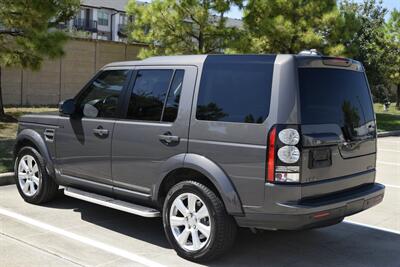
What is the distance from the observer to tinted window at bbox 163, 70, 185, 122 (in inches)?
202

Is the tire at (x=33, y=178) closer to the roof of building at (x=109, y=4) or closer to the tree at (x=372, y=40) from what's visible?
the tree at (x=372, y=40)

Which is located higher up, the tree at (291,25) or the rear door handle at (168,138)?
the tree at (291,25)

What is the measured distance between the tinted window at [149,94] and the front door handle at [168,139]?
0.74 feet

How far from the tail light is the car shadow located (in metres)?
1.02

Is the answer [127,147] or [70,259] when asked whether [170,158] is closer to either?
[127,147]

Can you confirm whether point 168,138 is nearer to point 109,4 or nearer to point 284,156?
point 284,156

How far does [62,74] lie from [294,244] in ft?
61.0

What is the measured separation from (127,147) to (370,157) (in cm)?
247

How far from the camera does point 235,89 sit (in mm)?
4762

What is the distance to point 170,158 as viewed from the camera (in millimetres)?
5016

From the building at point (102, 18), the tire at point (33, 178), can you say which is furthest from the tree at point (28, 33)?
the building at point (102, 18)

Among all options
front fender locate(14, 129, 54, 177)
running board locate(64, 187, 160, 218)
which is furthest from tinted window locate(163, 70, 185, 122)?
front fender locate(14, 129, 54, 177)

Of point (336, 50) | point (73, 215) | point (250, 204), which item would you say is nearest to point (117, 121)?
point (73, 215)

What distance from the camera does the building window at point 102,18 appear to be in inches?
2650
